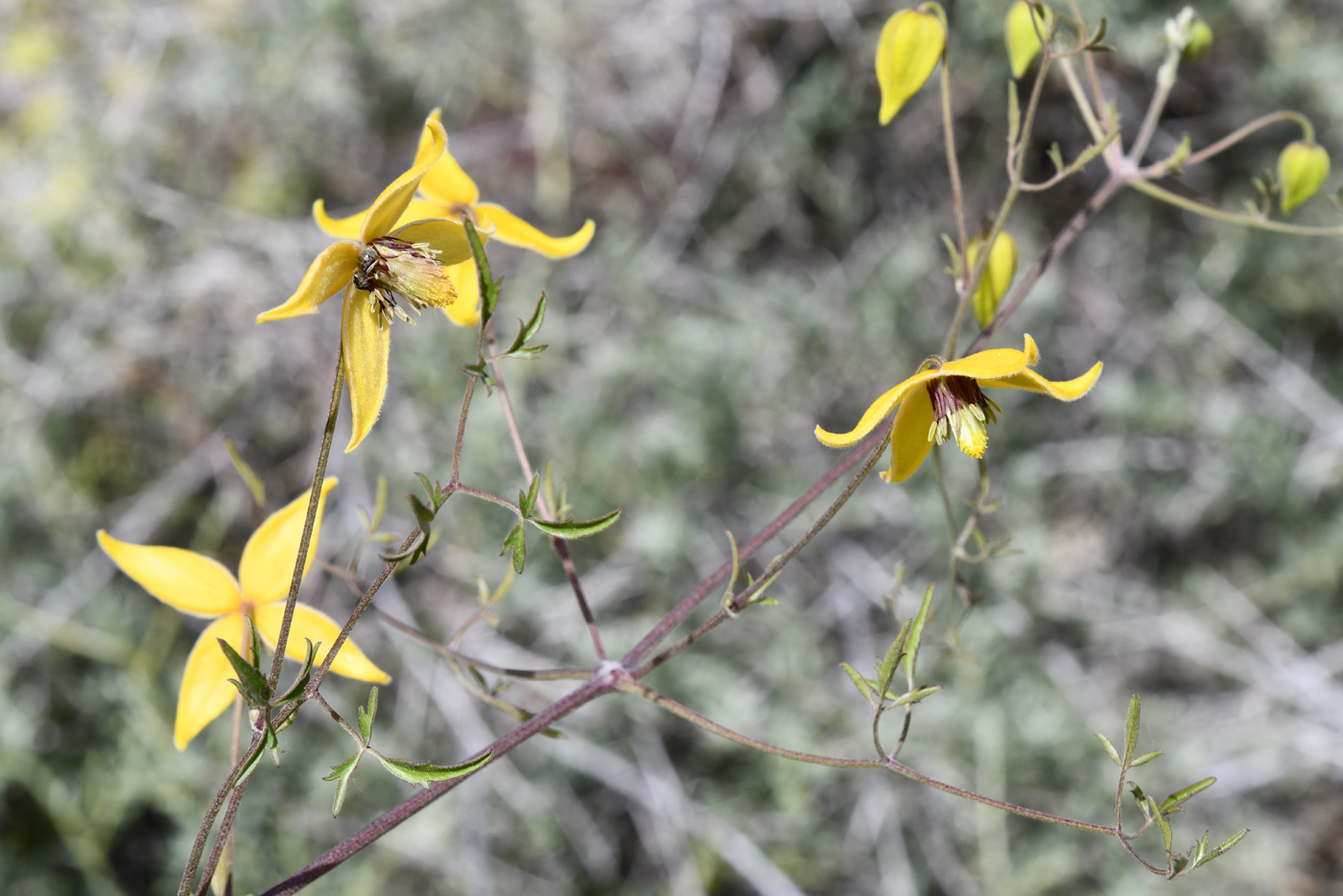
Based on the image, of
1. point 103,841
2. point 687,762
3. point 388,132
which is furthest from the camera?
point 388,132

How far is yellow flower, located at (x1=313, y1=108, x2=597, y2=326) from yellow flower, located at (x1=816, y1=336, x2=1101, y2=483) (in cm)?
52

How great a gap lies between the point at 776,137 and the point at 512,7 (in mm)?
1301

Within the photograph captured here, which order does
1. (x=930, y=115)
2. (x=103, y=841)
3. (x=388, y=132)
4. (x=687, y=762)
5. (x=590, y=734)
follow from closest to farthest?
1. (x=103, y=841)
2. (x=590, y=734)
3. (x=687, y=762)
4. (x=930, y=115)
5. (x=388, y=132)

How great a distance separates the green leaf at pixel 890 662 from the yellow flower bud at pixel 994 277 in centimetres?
60

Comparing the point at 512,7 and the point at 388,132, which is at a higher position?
the point at 512,7

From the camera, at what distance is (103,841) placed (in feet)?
10.6

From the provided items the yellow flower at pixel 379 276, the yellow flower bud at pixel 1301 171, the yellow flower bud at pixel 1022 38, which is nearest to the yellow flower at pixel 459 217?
the yellow flower at pixel 379 276

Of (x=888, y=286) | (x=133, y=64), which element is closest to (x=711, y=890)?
(x=888, y=286)

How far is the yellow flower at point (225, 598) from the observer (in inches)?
48.9

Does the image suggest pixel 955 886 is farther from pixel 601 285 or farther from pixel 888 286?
pixel 601 285

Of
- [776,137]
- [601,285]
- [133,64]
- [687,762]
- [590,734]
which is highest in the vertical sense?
[133,64]

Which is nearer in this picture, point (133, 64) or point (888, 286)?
point (888, 286)

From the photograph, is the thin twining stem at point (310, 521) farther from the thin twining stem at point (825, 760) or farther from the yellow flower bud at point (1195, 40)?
the yellow flower bud at point (1195, 40)

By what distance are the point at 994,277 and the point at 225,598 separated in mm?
1220
